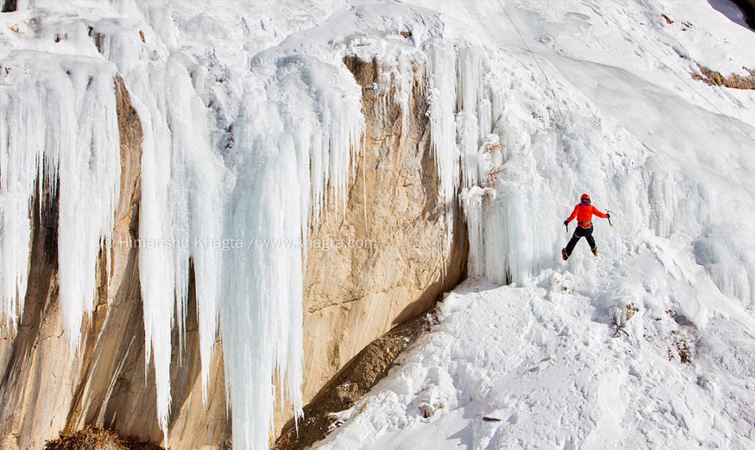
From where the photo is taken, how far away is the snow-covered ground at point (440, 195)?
658 cm

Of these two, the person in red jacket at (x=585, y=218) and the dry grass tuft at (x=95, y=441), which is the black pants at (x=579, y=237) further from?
the dry grass tuft at (x=95, y=441)

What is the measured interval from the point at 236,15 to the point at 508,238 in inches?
228

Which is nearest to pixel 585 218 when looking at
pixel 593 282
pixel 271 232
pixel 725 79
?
pixel 593 282

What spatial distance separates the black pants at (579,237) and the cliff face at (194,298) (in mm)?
1789

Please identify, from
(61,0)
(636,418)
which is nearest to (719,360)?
(636,418)

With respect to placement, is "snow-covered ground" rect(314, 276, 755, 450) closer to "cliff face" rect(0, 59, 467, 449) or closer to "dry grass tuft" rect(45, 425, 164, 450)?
"cliff face" rect(0, 59, 467, 449)

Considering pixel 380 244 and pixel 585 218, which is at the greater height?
pixel 585 218

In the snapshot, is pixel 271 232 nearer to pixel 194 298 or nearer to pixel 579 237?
pixel 194 298

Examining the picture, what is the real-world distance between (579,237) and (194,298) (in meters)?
5.45

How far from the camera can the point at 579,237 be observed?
7785mm

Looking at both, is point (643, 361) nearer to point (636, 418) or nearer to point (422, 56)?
point (636, 418)

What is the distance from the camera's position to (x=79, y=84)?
684 centimetres

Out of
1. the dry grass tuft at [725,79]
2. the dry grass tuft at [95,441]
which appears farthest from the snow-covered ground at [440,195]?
the dry grass tuft at [725,79]

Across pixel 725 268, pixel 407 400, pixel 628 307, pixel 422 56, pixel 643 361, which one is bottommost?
pixel 407 400
